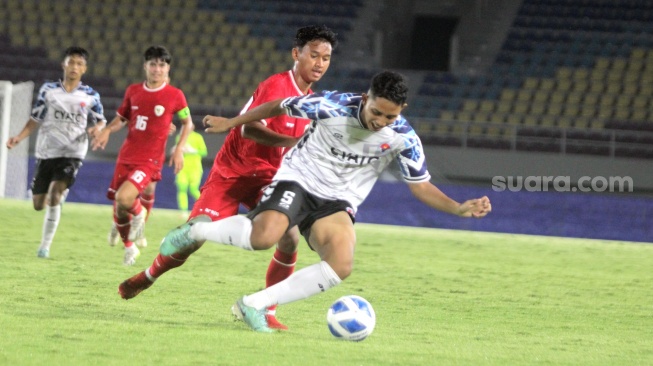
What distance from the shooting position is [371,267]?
970 centimetres

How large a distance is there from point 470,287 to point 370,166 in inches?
125

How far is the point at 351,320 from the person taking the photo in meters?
5.06

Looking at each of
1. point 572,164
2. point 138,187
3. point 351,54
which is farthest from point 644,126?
point 138,187

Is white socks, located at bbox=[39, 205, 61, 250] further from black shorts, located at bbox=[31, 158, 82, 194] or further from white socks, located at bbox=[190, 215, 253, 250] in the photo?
white socks, located at bbox=[190, 215, 253, 250]

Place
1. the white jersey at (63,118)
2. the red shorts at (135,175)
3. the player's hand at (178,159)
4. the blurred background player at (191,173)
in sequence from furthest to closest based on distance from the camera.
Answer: the blurred background player at (191,173), the white jersey at (63,118), the red shorts at (135,175), the player's hand at (178,159)

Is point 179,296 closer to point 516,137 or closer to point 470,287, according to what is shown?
point 470,287

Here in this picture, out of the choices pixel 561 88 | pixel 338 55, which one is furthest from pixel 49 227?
pixel 338 55

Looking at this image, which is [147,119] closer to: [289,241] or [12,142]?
[12,142]

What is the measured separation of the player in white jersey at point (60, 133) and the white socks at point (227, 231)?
12.8 feet

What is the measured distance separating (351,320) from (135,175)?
13.4 ft

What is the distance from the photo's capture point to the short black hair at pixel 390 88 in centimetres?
500

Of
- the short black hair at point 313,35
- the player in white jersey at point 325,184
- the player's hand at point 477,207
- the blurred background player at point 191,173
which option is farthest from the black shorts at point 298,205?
the blurred background player at point 191,173

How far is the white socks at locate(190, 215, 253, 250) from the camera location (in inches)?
203

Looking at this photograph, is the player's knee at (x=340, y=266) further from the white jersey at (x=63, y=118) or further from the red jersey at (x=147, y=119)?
the white jersey at (x=63, y=118)
